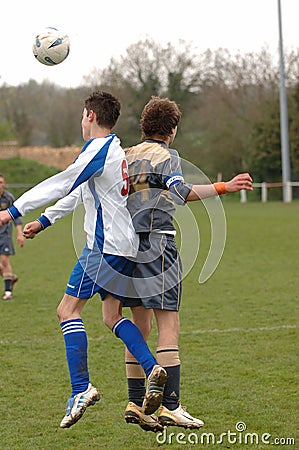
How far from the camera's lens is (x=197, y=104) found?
49125 mm

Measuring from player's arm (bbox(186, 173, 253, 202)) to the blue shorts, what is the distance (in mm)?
660

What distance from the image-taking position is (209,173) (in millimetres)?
45625

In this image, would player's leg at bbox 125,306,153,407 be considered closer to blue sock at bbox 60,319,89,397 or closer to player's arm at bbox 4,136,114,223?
blue sock at bbox 60,319,89,397

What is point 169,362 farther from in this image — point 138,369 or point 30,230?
point 30,230

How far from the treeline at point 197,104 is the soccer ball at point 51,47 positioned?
3726cm

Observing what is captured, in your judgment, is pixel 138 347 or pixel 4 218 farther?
pixel 138 347

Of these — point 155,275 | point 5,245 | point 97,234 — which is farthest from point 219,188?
point 5,245

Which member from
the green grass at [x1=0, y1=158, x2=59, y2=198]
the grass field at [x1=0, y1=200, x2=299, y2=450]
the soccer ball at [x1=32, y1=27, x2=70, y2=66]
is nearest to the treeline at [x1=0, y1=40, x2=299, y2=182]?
the green grass at [x1=0, y1=158, x2=59, y2=198]

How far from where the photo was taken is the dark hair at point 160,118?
527 cm

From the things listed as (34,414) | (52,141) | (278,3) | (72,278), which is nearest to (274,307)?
(34,414)
